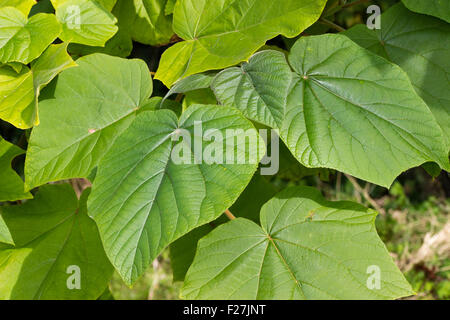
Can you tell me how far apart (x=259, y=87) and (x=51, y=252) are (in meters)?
0.64

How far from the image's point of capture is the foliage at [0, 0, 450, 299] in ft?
2.87

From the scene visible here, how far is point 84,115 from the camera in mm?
1027

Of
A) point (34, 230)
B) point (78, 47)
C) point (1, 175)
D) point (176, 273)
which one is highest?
point (78, 47)

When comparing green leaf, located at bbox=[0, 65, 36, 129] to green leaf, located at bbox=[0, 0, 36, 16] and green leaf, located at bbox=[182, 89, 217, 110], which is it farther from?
green leaf, located at bbox=[182, 89, 217, 110]

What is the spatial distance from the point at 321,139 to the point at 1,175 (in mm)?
733

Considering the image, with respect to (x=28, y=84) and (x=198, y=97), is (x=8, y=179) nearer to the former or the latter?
(x=28, y=84)

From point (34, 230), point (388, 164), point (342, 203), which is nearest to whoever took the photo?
point (388, 164)

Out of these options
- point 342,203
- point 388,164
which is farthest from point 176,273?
point 388,164

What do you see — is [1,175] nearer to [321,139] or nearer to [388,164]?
[321,139]

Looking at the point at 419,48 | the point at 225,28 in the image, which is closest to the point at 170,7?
the point at 225,28

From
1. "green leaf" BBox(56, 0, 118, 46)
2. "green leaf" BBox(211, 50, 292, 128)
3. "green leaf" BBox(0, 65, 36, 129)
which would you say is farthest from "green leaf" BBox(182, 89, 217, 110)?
"green leaf" BBox(0, 65, 36, 129)

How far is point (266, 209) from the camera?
→ 3.42 feet

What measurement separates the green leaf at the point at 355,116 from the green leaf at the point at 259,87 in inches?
3.0

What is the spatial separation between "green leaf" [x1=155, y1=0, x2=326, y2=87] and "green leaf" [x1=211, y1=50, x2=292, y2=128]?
0.04m
